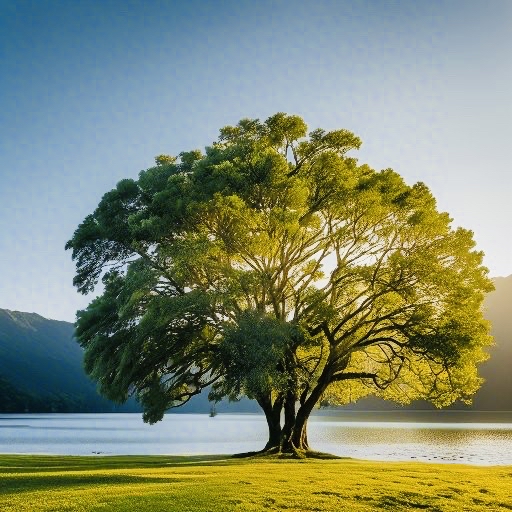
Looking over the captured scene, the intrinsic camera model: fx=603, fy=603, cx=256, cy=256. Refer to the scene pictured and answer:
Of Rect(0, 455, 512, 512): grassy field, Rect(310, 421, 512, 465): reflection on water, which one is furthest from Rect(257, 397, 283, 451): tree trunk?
Rect(310, 421, 512, 465): reflection on water

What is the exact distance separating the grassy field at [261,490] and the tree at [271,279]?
9.33m

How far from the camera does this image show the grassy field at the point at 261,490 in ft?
62.0

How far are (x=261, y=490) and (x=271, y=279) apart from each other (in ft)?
64.9

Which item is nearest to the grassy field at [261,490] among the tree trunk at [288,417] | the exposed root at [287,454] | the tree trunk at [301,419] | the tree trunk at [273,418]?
the exposed root at [287,454]

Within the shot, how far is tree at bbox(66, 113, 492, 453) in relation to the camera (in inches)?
1421

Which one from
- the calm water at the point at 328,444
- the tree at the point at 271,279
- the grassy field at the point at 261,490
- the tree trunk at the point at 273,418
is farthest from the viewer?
the calm water at the point at 328,444

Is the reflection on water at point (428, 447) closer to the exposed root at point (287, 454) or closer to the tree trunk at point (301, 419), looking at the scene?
the tree trunk at point (301, 419)

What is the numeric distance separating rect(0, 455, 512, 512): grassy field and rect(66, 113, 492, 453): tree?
30.6 ft

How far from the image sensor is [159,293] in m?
38.8

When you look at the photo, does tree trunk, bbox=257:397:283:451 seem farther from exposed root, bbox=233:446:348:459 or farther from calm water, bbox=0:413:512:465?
calm water, bbox=0:413:512:465

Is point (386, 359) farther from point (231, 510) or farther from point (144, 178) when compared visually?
point (231, 510)

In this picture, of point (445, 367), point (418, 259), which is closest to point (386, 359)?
point (445, 367)

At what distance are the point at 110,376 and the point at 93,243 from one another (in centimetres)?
934

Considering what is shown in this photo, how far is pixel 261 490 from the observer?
2125cm
